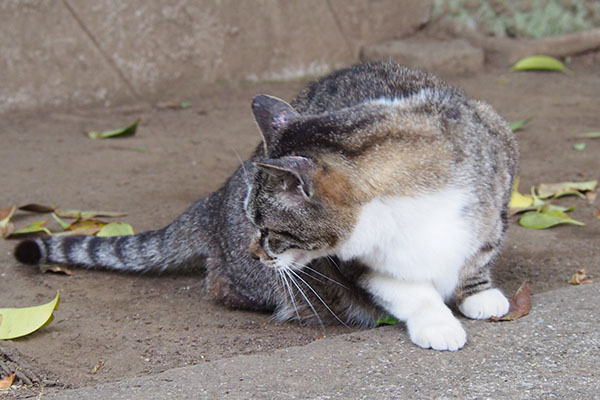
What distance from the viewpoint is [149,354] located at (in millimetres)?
2996

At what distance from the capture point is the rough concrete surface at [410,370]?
2.41 m

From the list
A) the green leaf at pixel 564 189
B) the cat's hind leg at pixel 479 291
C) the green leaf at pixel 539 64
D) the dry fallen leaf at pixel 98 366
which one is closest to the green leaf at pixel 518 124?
the green leaf at pixel 564 189

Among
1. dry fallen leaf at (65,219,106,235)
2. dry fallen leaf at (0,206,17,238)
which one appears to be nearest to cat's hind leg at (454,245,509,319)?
dry fallen leaf at (65,219,106,235)

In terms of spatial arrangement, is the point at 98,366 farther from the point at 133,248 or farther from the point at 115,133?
the point at 115,133

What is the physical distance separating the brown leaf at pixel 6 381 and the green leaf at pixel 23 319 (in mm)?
276

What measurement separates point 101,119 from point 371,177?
3765mm

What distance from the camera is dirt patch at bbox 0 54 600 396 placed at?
3059mm

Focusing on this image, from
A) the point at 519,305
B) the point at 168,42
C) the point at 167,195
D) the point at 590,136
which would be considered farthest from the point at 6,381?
the point at 590,136

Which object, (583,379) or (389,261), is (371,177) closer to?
(389,261)

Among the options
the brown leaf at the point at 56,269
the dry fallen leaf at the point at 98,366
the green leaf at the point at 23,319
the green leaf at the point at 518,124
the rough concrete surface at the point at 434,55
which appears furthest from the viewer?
the rough concrete surface at the point at 434,55

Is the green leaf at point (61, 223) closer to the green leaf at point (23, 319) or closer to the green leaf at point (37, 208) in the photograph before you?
the green leaf at point (37, 208)

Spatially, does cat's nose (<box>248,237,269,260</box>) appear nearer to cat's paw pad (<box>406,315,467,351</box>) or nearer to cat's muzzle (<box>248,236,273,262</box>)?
cat's muzzle (<box>248,236,273,262</box>)

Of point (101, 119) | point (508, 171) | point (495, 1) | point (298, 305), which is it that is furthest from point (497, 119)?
point (495, 1)

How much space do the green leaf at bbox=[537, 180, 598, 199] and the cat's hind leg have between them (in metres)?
1.53
